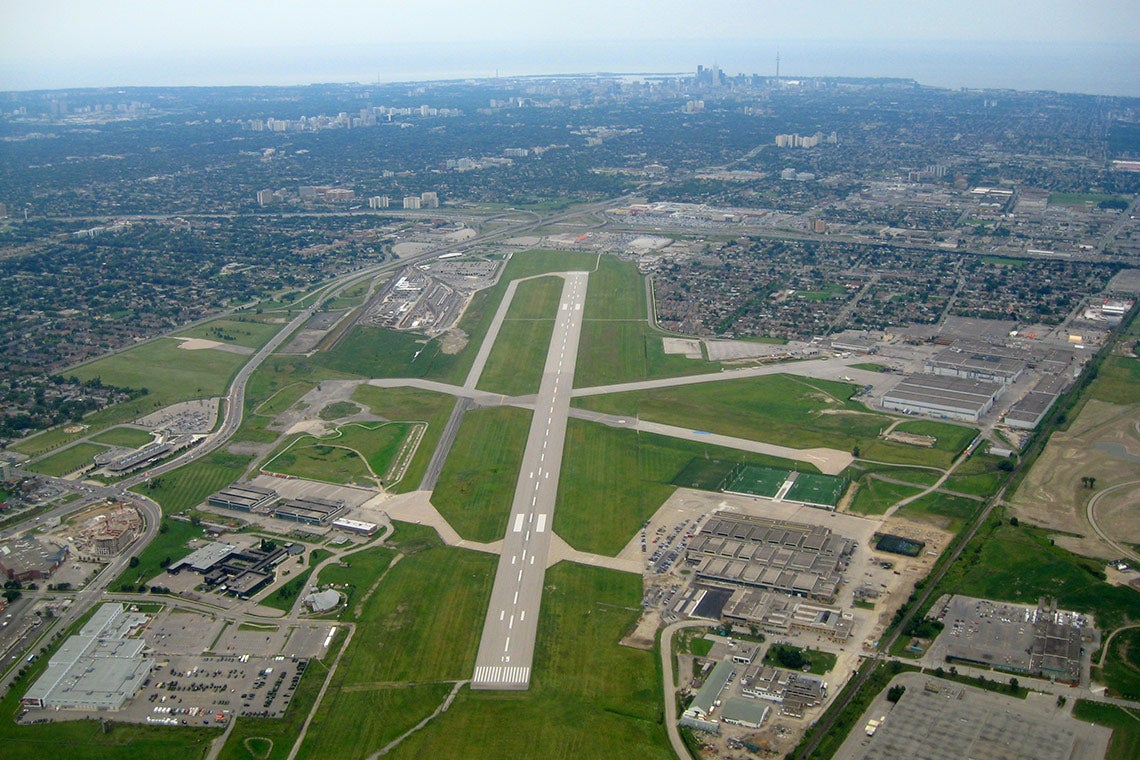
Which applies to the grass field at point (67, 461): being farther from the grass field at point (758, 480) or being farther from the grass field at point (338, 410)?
the grass field at point (758, 480)

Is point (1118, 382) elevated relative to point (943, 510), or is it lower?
lower

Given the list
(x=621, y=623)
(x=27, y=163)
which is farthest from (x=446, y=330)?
(x=27, y=163)

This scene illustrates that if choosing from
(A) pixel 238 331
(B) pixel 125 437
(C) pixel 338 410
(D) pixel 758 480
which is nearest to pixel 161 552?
(B) pixel 125 437

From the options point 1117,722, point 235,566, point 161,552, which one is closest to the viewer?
point 1117,722

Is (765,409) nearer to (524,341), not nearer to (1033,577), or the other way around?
(524,341)

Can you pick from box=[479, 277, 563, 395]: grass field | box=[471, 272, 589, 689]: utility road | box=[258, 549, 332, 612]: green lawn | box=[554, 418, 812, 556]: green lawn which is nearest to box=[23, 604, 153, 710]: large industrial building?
box=[258, 549, 332, 612]: green lawn

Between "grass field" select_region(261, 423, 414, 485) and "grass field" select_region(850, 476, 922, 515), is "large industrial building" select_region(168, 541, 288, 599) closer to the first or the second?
"grass field" select_region(261, 423, 414, 485)

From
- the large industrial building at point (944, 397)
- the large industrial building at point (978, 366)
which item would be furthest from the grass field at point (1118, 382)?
the large industrial building at point (944, 397)
